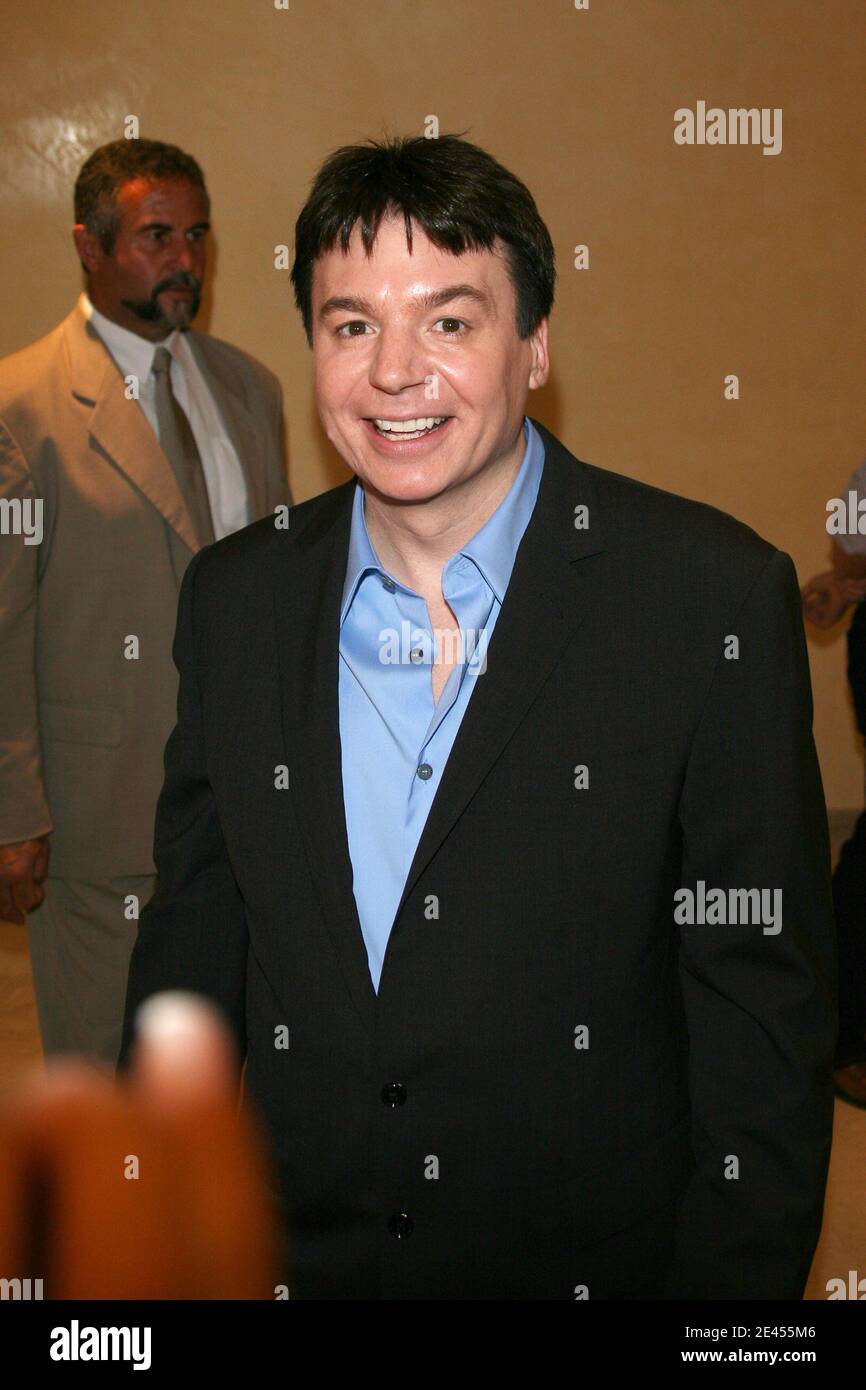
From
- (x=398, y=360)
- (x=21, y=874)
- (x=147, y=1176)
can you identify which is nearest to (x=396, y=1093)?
(x=398, y=360)

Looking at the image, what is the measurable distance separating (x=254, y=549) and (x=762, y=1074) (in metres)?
0.76

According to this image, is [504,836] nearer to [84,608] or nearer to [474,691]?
[474,691]

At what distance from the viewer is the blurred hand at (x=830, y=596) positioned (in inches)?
127

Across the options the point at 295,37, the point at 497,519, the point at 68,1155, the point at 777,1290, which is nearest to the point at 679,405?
the point at 295,37

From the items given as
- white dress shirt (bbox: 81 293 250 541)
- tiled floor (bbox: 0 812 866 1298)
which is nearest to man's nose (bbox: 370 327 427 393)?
white dress shirt (bbox: 81 293 250 541)

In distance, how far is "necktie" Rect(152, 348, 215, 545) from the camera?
2.88 m

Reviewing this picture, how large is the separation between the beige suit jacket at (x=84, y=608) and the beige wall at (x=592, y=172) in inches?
47.3

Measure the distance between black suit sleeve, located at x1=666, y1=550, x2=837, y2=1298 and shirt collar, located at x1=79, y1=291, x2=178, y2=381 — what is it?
186cm

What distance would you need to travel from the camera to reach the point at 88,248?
2.85 m

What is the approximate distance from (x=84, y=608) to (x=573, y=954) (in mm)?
1702

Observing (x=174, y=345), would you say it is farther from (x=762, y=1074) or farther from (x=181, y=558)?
(x=762, y=1074)

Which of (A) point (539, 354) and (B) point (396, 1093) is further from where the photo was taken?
(A) point (539, 354)

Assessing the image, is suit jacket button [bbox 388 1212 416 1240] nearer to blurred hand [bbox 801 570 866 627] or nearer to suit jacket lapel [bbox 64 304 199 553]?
suit jacket lapel [bbox 64 304 199 553]

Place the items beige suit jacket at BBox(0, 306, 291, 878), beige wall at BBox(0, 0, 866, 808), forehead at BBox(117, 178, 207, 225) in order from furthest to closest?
beige wall at BBox(0, 0, 866, 808) → forehead at BBox(117, 178, 207, 225) → beige suit jacket at BBox(0, 306, 291, 878)
